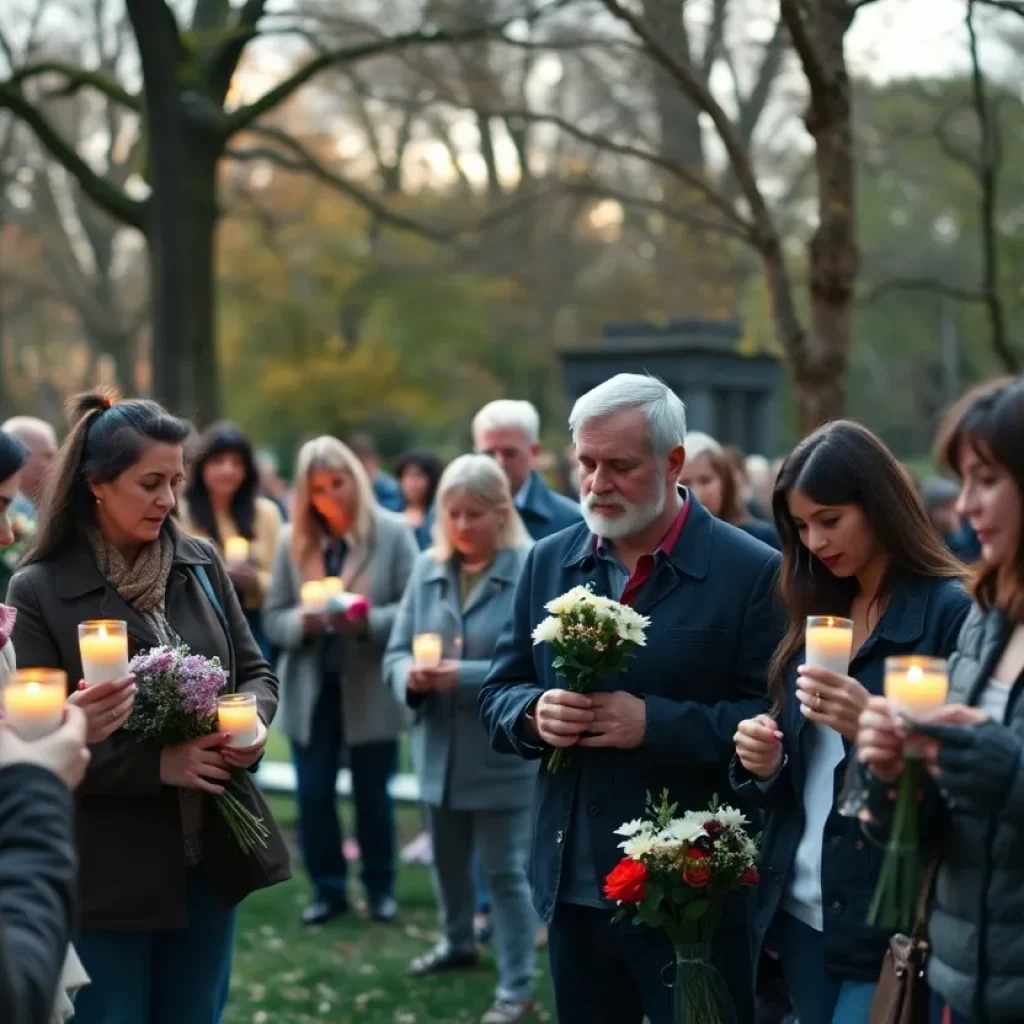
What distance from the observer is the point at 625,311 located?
101 ft

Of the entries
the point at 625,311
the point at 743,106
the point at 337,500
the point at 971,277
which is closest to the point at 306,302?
the point at 625,311

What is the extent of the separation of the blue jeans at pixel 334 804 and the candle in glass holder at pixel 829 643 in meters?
5.61

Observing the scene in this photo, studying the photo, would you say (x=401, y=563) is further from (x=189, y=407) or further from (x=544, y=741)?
(x=189, y=407)

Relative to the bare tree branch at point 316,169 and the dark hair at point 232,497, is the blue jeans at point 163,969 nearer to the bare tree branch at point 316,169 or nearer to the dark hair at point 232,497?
the dark hair at point 232,497

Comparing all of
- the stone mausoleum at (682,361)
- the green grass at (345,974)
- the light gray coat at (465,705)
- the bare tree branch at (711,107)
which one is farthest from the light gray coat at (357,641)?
the stone mausoleum at (682,361)

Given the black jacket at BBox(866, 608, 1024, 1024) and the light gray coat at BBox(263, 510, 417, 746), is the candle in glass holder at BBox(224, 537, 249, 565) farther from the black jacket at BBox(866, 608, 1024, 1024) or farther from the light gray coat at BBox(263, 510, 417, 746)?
the black jacket at BBox(866, 608, 1024, 1024)

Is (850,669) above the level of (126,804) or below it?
above

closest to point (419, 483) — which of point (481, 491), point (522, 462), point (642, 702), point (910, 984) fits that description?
point (522, 462)

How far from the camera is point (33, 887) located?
123 inches

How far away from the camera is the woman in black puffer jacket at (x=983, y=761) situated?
10.6 feet

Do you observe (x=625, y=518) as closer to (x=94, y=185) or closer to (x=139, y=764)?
(x=139, y=764)

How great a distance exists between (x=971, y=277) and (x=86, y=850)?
2482cm

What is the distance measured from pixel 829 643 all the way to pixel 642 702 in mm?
782

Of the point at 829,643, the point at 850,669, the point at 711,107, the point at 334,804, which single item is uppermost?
the point at 711,107
